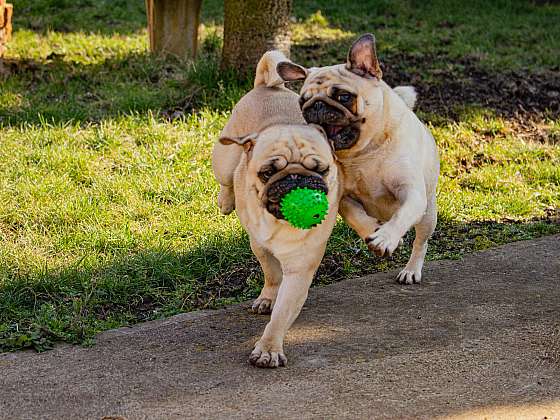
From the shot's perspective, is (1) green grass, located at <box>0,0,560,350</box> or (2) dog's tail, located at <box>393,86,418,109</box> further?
(1) green grass, located at <box>0,0,560,350</box>

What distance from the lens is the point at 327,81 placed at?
4418mm

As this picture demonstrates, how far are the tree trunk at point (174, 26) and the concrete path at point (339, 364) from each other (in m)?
5.11

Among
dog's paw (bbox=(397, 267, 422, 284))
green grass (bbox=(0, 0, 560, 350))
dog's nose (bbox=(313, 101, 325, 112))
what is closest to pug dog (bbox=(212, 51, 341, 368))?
dog's nose (bbox=(313, 101, 325, 112))

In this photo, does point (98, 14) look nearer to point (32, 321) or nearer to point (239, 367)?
point (32, 321)

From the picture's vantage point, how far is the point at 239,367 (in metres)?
4.27

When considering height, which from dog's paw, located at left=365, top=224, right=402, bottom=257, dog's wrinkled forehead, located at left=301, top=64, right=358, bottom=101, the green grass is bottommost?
the green grass

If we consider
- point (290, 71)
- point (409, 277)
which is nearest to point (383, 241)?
point (290, 71)

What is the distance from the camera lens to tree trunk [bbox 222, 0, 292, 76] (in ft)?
27.7

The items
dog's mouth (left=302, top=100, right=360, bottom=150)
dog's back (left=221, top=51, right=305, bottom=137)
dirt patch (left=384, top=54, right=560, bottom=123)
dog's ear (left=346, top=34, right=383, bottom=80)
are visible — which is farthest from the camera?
dirt patch (left=384, top=54, right=560, bottom=123)

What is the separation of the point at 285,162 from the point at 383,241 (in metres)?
0.55

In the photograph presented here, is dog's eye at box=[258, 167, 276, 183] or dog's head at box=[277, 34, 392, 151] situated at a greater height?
dog's head at box=[277, 34, 392, 151]

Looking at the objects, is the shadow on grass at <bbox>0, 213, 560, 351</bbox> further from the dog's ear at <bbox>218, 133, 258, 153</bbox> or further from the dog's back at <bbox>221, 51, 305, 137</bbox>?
the dog's ear at <bbox>218, 133, 258, 153</bbox>

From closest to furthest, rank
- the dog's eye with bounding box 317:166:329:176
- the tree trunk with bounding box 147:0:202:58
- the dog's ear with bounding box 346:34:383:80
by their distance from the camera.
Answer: the dog's eye with bounding box 317:166:329:176 < the dog's ear with bounding box 346:34:383:80 < the tree trunk with bounding box 147:0:202:58

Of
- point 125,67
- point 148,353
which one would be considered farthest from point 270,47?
point 148,353
